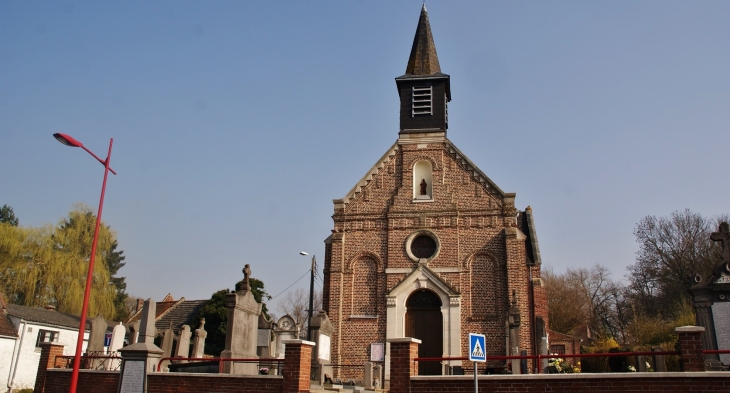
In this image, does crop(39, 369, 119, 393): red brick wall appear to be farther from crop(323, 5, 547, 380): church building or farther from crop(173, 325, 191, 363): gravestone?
crop(323, 5, 547, 380): church building

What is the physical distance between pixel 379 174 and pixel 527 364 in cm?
998

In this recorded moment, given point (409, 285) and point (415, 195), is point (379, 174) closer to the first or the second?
point (415, 195)

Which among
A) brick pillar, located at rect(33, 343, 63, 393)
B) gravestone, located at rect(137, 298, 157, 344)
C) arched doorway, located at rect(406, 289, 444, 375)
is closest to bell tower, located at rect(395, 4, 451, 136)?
arched doorway, located at rect(406, 289, 444, 375)

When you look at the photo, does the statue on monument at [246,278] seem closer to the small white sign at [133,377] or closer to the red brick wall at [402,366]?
the small white sign at [133,377]

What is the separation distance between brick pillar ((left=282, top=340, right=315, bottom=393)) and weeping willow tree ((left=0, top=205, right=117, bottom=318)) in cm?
2839

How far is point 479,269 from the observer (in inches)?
923

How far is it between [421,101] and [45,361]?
56.9ft

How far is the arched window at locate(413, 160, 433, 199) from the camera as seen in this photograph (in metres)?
24.9

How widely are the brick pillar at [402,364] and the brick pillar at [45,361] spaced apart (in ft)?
31.0

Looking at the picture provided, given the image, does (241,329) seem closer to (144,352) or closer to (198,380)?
(144,352)

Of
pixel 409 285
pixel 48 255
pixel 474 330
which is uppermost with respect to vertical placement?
pixel 48 255

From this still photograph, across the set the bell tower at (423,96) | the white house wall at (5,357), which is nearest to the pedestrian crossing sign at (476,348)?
the bell tower at (423,96)

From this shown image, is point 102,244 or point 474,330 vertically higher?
point 102,244

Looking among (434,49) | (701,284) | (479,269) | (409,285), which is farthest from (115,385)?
(434,49)
